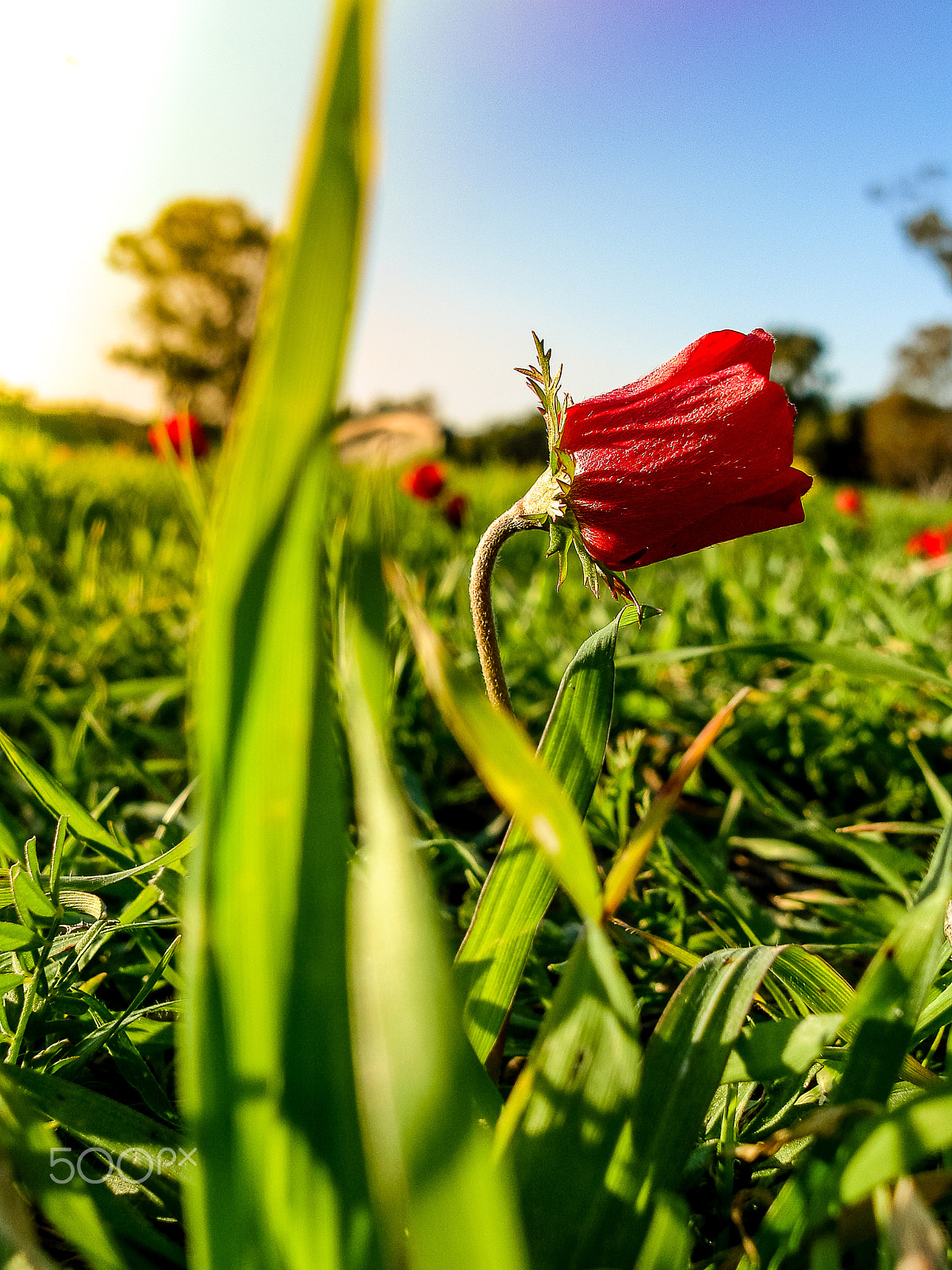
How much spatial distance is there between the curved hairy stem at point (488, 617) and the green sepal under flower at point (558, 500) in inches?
1.1

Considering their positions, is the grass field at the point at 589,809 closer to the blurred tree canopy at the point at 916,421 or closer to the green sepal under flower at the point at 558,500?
the green sepal under flower at the point at 558,500

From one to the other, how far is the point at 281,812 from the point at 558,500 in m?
0.29

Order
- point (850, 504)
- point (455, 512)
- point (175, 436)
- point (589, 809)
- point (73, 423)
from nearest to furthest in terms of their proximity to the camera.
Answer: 1. point (589, 809)
2. point (175, 436)
3. point (455, 512)
4. point (850, 504)
5. point (73, 423)

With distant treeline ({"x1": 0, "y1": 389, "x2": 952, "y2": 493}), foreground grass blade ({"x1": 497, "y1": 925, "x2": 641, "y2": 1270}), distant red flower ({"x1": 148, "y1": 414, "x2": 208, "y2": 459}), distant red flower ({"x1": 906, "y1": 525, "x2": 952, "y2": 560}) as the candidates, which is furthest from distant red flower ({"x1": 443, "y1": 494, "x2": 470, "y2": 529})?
distant treeline ({"x1": 0, "y1": 389, "x2": 952, "y2": 493})

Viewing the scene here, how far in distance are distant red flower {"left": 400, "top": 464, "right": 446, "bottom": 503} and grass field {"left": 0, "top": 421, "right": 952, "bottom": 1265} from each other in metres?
0.37

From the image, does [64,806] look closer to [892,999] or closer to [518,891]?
[518,891]

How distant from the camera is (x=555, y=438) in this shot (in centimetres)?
47

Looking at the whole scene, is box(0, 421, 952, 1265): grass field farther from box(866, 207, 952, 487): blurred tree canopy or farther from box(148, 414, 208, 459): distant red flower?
box(866, 207, 952, 487): blurred tree canopy

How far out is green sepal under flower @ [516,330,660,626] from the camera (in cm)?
45

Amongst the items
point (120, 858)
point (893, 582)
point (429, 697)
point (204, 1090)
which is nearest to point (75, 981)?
point (120, 858)

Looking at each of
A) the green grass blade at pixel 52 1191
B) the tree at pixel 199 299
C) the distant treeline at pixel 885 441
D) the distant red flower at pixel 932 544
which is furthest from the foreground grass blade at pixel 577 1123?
the distant treeline at pixel 885 441

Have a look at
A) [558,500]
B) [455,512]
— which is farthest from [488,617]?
[455,512]

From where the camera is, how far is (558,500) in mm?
455

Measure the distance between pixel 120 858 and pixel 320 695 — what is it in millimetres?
377
